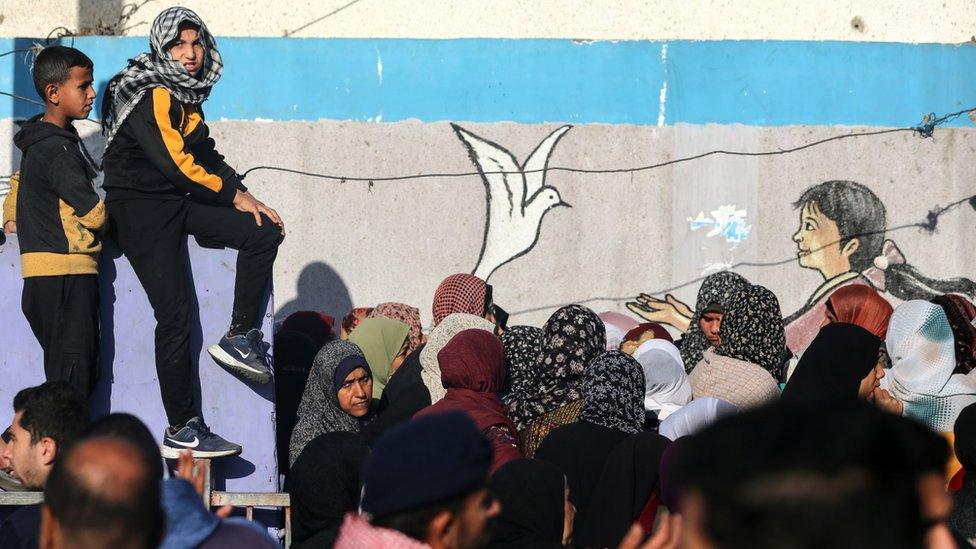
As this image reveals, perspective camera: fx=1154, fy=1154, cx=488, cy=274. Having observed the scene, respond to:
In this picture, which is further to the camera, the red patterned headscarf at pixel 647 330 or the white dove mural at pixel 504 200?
the white dove mural at pixel 504 200

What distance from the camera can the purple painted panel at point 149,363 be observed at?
494 centimetres

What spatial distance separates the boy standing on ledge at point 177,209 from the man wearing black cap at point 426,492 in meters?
2.56

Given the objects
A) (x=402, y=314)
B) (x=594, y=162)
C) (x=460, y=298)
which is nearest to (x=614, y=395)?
(x=460, y=298)

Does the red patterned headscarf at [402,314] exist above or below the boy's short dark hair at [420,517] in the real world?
below

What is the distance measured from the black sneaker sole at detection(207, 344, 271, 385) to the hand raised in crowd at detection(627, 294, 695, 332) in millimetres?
4057

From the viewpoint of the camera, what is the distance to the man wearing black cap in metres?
2.34

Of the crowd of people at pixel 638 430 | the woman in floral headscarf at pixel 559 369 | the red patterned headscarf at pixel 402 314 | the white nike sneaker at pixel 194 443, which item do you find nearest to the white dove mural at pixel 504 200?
the crowd of people at pixel 638 430

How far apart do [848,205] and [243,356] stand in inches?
207

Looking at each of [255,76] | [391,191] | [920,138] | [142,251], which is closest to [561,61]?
[391,191]

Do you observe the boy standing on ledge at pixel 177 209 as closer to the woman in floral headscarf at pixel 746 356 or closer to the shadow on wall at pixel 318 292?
the woman in floral headscarf at pixel 746 356

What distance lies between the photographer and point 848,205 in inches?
335

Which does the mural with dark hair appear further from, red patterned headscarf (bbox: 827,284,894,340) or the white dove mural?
red patterned headscarf (bbox: 827,284,894,340)

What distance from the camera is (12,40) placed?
7992mm

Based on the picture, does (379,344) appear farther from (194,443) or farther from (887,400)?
(887,400)
